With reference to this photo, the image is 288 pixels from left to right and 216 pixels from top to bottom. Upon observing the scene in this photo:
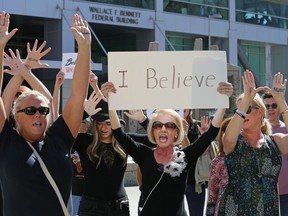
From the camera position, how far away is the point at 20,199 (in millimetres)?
3348

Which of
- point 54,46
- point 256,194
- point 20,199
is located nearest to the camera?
point 20,199

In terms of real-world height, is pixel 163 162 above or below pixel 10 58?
below

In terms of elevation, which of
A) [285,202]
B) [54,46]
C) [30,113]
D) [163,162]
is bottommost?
[285,202]

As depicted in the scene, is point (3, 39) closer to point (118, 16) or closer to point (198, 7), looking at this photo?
point (118, 16)

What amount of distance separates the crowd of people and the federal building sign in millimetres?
25753

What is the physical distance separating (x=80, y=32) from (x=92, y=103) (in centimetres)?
92

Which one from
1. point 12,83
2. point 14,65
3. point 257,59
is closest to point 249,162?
point 12,83

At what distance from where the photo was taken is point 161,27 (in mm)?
34156

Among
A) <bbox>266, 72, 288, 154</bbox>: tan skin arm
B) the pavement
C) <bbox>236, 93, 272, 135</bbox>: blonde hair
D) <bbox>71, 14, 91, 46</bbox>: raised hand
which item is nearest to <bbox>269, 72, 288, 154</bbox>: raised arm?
<bbox>266, 72, 288, 154</bbox>: tan skin arm

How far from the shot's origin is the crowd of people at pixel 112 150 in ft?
11.2

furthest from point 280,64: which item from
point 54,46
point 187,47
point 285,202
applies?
point 285,202

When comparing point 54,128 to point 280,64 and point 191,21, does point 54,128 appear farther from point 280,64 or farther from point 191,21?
point 280,64

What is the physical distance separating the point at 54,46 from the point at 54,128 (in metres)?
27.8

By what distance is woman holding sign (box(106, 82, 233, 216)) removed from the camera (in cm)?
426
